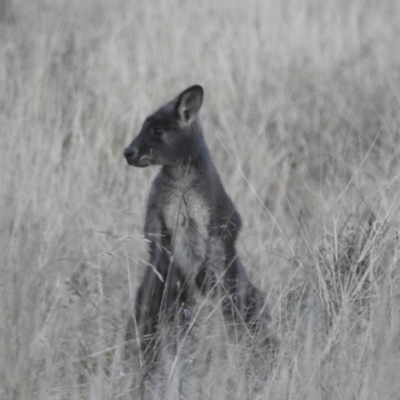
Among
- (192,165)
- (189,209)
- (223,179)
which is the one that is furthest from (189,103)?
(223,179)

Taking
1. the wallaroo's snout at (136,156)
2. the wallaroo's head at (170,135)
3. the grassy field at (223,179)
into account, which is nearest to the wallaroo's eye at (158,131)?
the wallaroo's head at (170,135)

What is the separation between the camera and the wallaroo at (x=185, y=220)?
437 cm

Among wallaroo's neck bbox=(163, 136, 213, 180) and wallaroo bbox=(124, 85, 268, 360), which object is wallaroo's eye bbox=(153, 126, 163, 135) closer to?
wallaroo bbox=(124, 85, 268, 360)

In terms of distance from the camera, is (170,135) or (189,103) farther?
(189,103)

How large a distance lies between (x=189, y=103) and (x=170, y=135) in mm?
251

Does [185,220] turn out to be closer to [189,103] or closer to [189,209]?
[189,209]

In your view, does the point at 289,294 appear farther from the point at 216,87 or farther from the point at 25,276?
the point at 216,87

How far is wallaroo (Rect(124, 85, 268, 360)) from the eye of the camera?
4.37 m

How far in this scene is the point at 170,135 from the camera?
4820mm

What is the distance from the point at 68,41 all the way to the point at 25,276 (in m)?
6.16

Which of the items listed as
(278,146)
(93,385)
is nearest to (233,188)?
(278,146)

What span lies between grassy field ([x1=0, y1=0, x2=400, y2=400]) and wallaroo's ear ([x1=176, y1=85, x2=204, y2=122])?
81cm

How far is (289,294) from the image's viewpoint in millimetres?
4336

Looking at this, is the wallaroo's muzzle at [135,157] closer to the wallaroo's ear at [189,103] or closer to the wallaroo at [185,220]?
the wallaroo at [185,220]
